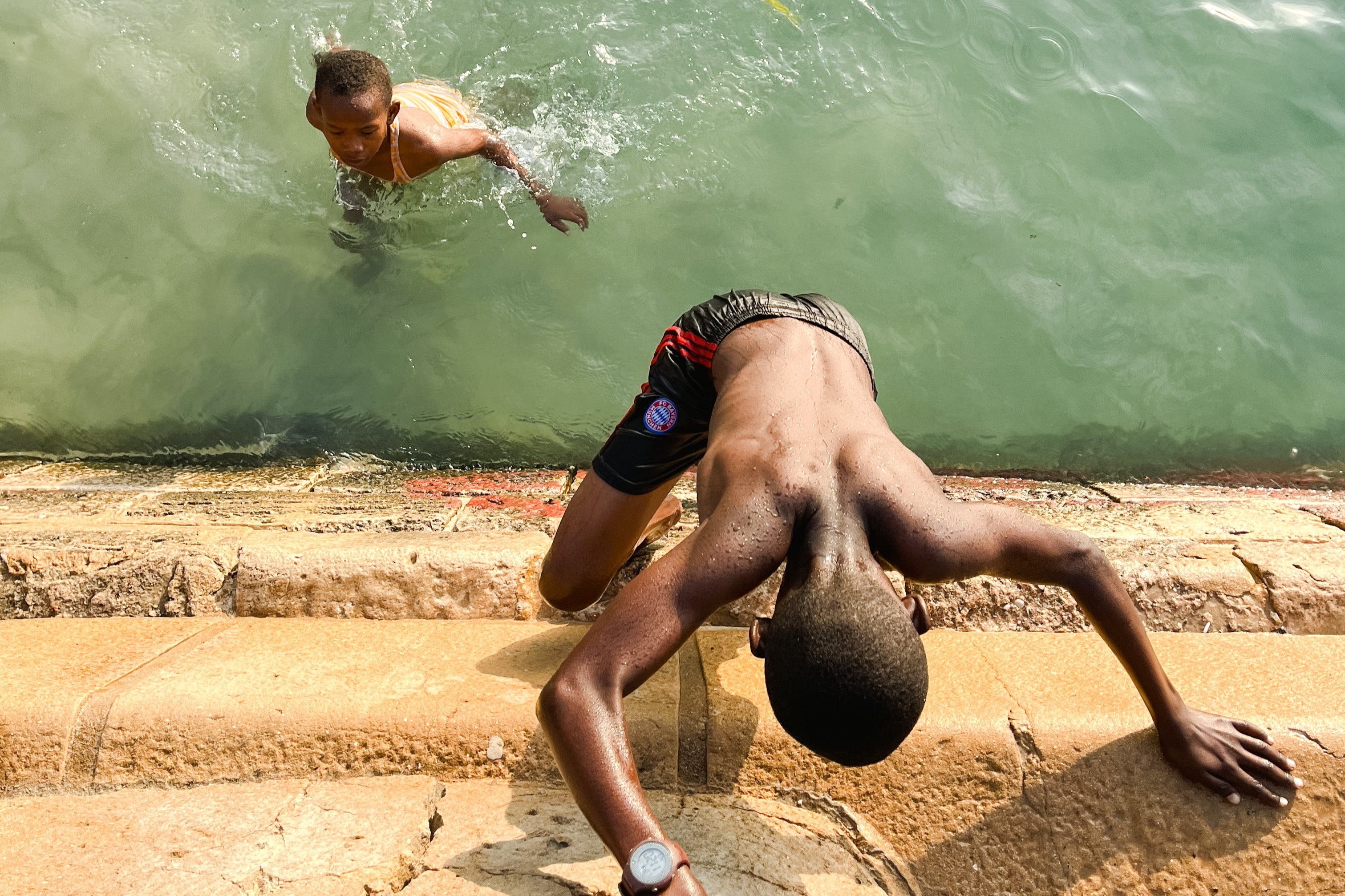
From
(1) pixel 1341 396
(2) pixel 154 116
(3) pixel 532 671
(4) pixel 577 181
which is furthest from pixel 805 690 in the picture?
(2) pixel 154 116

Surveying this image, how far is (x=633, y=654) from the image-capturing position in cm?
182

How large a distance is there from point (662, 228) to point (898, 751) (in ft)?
11.0

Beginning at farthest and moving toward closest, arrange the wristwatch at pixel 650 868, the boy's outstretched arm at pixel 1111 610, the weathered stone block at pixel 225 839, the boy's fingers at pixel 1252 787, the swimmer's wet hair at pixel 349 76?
the swimmer's wet hair at pixel 349 76 → the boy's fingers at pixel 1252 787 → the boy's outstretched arm at pixel 1111 610 → the weathered stone block at pixel 225 839 → the wristwatch at pixel 650 868

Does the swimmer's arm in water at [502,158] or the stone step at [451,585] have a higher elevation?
the swimmer's arm in water at [502,158]

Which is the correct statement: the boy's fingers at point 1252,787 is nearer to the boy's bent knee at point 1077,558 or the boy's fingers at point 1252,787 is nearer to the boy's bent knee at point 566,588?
the boy's bent knee at point 1077,558

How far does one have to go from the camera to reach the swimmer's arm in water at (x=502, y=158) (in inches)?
169

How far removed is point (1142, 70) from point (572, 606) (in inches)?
177

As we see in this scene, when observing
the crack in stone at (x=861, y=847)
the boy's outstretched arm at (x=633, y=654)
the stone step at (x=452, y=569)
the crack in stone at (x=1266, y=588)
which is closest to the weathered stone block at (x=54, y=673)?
the stone step at (x=452, y=569)

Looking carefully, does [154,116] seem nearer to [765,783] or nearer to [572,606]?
[572,606]

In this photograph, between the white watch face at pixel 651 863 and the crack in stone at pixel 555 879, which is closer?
the white watch face at pixel 651 863

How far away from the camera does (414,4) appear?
17.1 feet

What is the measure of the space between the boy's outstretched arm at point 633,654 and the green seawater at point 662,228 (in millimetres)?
2679

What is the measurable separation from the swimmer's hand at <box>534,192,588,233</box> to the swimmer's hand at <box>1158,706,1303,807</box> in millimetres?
3076

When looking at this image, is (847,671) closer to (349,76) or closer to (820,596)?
(820,596)
